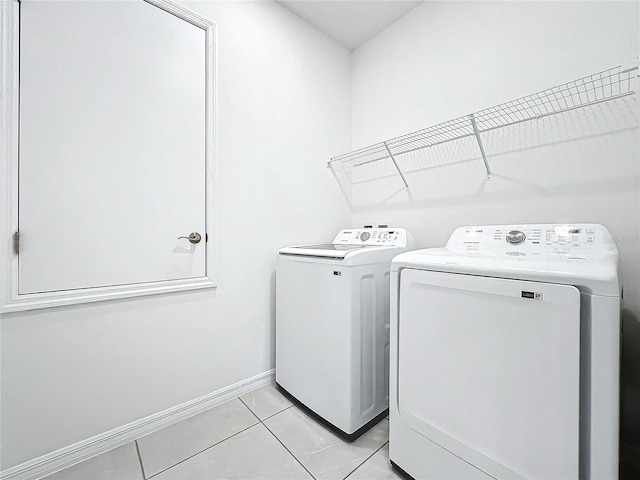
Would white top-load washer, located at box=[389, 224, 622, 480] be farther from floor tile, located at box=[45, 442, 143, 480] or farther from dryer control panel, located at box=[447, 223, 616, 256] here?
floor tile, located at box=[45, 442, 143, 480]

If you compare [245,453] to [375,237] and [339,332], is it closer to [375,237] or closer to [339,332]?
[339,332]

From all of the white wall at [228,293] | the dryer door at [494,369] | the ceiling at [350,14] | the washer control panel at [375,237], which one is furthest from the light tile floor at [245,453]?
the ceiling at [350,14]

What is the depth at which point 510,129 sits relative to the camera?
5.01ft

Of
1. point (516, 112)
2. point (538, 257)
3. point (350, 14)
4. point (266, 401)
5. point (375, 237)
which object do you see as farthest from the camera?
point (350, 14)

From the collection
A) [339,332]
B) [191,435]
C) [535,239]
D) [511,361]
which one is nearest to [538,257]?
[535,239]

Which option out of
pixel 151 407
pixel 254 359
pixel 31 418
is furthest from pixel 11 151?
pixel 254 359

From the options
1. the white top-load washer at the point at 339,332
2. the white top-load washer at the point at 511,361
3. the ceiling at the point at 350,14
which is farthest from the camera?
the ceiling at the point at 350,14

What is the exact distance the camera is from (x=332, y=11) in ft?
6.47

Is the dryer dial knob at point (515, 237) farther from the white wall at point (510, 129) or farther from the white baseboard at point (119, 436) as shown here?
the white baseboard at point (119, 436)

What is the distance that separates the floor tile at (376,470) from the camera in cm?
113

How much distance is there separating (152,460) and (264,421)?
0.52 meters

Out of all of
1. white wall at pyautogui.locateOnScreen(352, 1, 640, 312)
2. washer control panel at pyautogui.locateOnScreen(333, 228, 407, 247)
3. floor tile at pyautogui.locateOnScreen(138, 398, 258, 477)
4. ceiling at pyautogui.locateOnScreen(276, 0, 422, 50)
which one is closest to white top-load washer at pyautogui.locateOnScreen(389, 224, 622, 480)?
white wall at pyautogui.locateOnScreen(352, 1, 640, 312)

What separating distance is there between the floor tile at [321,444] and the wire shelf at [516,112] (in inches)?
64.0

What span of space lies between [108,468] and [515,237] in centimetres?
210
